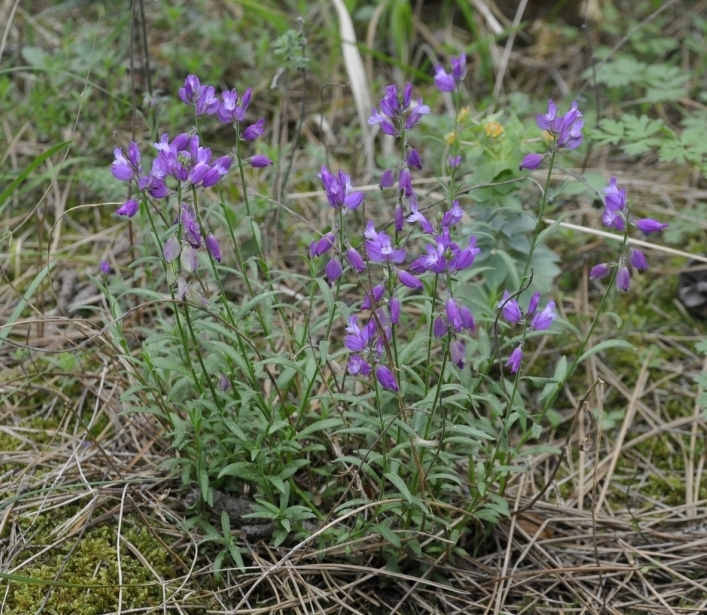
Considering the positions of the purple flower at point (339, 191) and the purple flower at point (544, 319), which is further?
the purple flower at point (544, 319)

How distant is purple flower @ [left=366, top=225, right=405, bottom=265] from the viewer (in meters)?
2.42

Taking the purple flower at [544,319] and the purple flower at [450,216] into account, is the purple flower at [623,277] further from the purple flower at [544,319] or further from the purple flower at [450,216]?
the purple flower at [450,216]

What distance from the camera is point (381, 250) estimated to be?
2.42 m

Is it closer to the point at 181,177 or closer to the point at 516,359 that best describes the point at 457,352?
the point at 516,359

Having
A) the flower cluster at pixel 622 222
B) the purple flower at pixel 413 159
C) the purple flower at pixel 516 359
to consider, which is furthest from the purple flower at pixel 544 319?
the purple flower at pixel 413 159

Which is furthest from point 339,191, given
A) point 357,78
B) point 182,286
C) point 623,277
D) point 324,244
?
point 357,78

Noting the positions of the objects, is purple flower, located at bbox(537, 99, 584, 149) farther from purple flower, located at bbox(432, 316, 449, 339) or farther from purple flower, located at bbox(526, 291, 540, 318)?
purple flower, located at bbox(432, 316, 449, 339)

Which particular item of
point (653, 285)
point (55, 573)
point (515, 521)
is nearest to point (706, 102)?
point (653, 285)

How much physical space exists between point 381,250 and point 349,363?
0.45 meters

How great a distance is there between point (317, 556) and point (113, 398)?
1286mm

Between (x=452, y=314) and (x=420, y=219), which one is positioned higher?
(x=420, y=219)

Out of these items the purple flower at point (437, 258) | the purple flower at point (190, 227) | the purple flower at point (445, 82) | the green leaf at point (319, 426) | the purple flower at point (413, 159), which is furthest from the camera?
the purple flower at point (445, 82)

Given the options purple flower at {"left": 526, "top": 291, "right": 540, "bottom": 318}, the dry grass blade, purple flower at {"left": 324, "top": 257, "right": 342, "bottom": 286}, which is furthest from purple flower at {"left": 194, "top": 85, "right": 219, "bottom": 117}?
the dry grass blade

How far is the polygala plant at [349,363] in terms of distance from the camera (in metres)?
2.52
